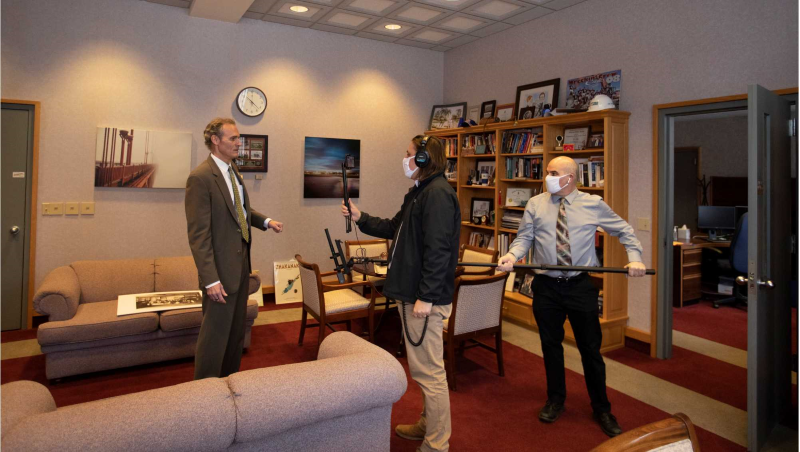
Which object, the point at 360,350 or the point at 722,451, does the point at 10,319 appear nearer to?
the point at 360,350

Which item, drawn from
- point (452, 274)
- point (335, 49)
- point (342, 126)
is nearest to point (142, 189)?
point (342, 126)

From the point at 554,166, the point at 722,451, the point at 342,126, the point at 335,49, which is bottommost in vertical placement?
the point at 722,451

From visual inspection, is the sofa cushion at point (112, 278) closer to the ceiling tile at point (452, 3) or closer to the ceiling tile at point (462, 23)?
the ceiling tile at point (452, 3)

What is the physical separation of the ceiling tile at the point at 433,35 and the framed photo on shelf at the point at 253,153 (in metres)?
2.29

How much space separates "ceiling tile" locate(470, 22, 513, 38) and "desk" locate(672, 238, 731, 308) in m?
3.36

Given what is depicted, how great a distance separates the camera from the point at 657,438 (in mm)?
1108

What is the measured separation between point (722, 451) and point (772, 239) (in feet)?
4.01

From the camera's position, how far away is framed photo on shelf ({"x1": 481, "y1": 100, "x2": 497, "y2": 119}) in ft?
20.1

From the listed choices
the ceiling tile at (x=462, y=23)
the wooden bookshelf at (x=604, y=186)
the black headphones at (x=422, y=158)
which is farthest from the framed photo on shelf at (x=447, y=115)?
the black headphones at (x=422, y=158)

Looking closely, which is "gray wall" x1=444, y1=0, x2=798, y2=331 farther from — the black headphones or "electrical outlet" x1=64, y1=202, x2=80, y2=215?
"electrical outlet" x1=64, y1=202, x2=80, y2=215

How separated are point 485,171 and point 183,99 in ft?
11.6

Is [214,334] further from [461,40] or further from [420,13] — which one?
[461,40]

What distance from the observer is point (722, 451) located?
2814 mm

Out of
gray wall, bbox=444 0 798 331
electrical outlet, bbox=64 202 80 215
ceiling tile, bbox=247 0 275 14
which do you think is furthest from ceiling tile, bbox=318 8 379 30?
electrical outlet, bbox=64 202 80 215
